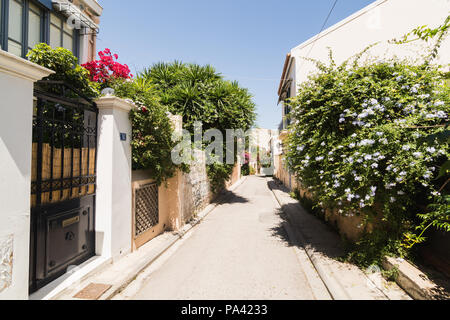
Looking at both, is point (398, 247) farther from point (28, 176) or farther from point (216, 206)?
point (216, 206)

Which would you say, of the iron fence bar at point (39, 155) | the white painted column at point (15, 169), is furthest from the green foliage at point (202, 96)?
the white painted column at point (15, 169)

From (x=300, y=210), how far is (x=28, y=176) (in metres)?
9.77

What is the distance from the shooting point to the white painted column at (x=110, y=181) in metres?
4.38

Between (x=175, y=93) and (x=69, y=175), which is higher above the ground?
(x=175, y=93)

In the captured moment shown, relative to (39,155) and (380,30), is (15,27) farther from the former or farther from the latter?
(380,30)

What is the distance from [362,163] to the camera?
4.04 meters

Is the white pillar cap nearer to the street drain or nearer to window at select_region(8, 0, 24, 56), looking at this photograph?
the street drain

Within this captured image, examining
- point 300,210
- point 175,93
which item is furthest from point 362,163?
point 175,93

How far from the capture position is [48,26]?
756cm

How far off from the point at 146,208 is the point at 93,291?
95.2 inches

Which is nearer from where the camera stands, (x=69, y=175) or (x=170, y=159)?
(x=69, y=175)

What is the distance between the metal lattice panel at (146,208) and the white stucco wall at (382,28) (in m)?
9.90

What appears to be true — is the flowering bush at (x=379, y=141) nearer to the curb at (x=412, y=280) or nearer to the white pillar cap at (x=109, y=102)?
the curb at (x=412, y=280)

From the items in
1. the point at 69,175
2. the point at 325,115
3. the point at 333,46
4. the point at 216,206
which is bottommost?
the point at 216,206
